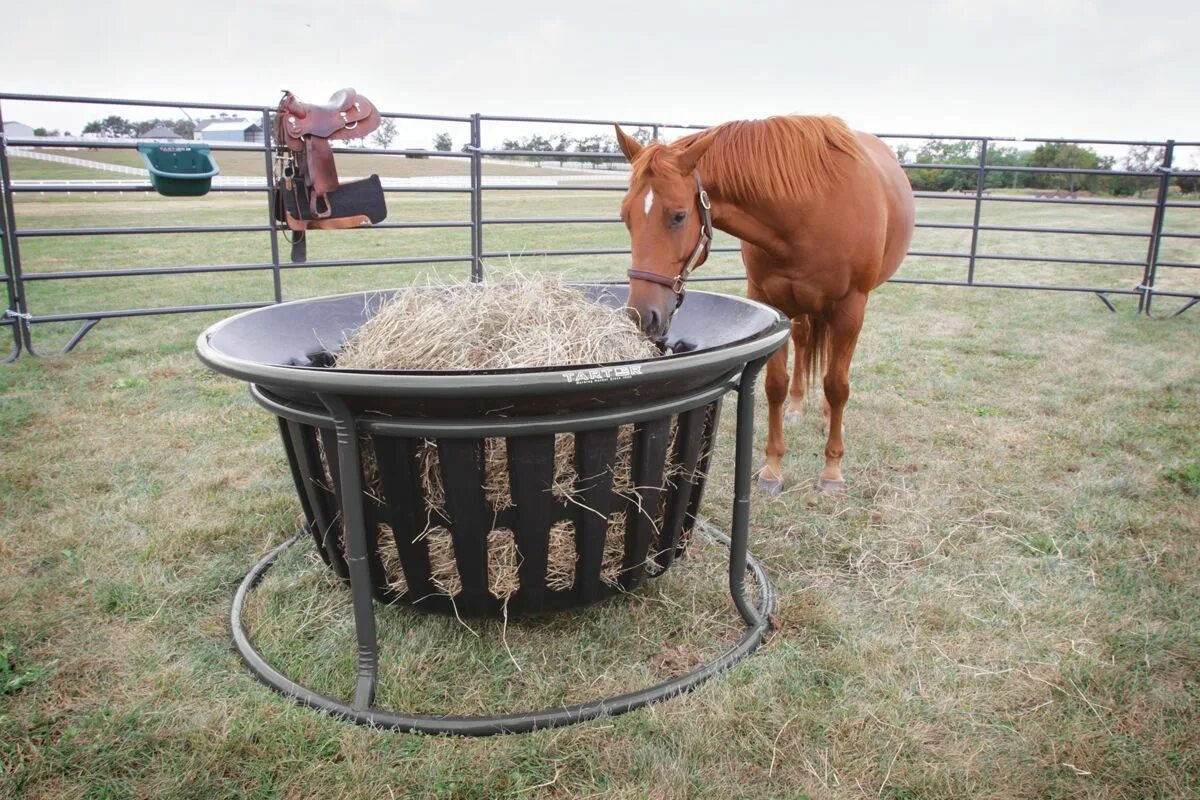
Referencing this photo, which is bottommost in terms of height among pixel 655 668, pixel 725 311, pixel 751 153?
pixel 655 668

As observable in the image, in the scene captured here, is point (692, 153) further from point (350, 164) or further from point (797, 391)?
point (350, 164)

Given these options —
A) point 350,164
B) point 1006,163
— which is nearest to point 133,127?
point 350,164

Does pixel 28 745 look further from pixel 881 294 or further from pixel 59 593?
pixel 881 294

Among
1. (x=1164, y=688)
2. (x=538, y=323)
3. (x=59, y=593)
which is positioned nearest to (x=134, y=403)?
(x=59, y=593)

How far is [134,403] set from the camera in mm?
4113

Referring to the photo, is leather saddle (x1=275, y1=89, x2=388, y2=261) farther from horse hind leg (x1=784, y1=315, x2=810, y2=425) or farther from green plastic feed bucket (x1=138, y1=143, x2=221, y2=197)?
horse hind leg (x1=784, y1=315, x2=810, y2=425)

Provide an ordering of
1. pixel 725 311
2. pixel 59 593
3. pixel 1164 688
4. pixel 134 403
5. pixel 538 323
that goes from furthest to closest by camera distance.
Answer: pixel 134 403, pixel 725 311, pixel 59 593, pixel 538 323, pixel 1164 688

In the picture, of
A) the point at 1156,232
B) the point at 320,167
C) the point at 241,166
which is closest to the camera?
the point at 320,167

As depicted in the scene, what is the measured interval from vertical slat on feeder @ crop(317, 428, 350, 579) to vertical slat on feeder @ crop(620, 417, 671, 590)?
2.31ft

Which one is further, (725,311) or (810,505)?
(810,505)

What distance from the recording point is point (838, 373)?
325 cm

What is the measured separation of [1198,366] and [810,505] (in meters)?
3.78

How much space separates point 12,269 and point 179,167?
129 centimetres

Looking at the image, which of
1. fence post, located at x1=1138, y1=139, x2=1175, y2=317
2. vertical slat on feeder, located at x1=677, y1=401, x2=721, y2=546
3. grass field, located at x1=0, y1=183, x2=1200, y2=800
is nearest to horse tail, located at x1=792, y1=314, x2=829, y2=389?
grass field, located at x1=0, y1=183, x2=1200, y2=800
